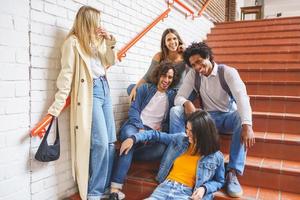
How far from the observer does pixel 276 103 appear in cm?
265

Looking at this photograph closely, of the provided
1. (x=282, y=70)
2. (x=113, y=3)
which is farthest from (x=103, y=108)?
(x=282, y=70)

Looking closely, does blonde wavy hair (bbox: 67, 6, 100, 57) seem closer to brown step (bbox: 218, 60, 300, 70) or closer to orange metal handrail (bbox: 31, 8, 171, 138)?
orange metal handrail (bbox: 31, 8, 171, 138)

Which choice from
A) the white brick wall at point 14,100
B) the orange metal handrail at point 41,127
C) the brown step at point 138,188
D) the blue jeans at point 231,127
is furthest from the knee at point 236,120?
the white brick wall at point 14,100

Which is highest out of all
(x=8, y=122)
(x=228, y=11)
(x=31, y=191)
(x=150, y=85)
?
(x=228, y=11)

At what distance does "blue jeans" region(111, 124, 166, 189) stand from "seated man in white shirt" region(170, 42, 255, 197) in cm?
21

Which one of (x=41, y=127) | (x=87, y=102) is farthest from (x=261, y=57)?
(x=41, y=127)

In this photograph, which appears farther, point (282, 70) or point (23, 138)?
point (282, 70)

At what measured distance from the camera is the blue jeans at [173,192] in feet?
5.60

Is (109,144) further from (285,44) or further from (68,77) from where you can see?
(285,44)

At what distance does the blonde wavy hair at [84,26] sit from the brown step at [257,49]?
256 centimetres

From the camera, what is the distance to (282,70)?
3154mm

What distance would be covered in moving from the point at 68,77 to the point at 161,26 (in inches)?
70.7

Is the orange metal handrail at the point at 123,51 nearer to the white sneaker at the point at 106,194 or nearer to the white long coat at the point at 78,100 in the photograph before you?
the white long coat at the point at 78,100

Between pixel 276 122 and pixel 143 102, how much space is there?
1168mm
